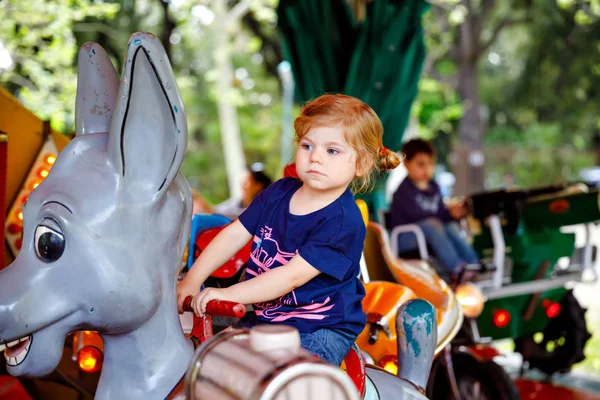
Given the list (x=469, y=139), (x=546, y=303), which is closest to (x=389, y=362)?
(x=546, y=303)

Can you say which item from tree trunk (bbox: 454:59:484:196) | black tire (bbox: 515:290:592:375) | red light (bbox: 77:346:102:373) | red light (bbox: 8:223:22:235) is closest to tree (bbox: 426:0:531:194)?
tree trunk (bbox: 454:59:484:196)

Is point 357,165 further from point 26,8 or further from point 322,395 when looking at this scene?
point 26,8

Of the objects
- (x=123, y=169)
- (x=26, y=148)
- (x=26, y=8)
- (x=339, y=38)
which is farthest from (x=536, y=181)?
(x=123, y=169)

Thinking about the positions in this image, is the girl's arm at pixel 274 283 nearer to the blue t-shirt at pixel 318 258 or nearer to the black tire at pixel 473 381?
the blue t-shirt at pixel 318 258

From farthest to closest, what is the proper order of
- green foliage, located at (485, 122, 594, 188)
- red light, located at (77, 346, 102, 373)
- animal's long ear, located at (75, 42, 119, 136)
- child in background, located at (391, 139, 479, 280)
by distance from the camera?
green foliage, located at (485, 122, 594, 188)
child in background, located at (391, 139, 479, 280)
red light, located at (77, 346, 102, 373)
animal's long ear, located at (75, 42, 119, 136)

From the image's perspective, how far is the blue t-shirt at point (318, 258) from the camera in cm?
182

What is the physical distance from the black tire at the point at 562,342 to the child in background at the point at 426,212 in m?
0.92

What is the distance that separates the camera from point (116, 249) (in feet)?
5.03

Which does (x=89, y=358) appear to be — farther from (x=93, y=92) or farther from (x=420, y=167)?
(x=420, y=167)

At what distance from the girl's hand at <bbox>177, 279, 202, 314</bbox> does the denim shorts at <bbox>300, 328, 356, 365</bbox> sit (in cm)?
29

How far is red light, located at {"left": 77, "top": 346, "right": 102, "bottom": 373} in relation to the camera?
2.59m

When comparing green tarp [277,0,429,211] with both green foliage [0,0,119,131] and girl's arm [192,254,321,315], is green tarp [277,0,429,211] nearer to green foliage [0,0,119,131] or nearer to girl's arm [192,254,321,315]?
girl's arm [192,254,321,315]

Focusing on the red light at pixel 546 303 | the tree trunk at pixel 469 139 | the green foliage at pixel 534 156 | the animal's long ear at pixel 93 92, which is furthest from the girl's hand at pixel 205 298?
the green foliage at pixel 534 156

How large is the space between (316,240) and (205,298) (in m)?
0.32
